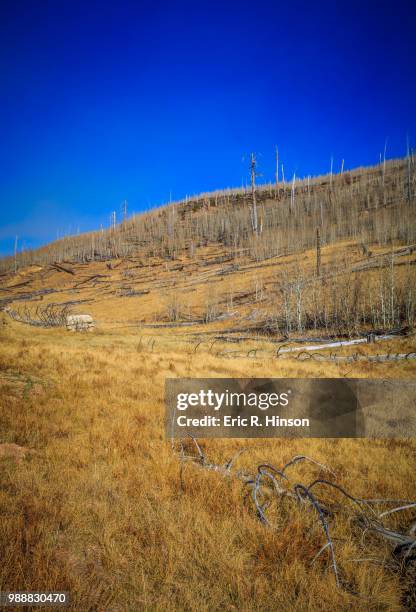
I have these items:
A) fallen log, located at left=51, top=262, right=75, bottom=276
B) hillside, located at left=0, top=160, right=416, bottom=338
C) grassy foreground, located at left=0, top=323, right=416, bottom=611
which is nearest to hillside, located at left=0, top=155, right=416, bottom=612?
grassy foreground, located at left=0, top=323, right=416, bottom=611

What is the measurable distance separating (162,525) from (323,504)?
168 cm

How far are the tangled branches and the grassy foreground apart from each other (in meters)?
0.10

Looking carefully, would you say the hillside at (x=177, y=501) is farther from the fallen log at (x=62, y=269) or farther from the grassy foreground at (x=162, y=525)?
the fallen log at (x=62, y=269)

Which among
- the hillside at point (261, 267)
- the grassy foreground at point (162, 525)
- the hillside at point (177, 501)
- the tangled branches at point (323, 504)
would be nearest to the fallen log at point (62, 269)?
the hillside at point (261, 267)

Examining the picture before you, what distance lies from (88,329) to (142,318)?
11551mm

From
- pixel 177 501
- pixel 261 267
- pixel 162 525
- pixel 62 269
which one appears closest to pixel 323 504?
pixel 177 501

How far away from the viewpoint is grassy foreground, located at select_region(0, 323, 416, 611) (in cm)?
186

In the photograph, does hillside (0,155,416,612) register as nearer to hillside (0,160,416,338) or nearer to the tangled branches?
the tangled branches

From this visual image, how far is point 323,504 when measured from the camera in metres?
2.96

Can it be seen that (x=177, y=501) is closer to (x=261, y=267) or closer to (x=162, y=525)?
(x=162, y=525)

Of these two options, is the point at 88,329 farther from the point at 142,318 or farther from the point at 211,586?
the point at 211,586

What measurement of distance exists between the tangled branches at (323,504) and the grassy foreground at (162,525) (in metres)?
0.10

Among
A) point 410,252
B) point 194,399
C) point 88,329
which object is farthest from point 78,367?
point 410,252

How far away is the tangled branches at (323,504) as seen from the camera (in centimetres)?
217
